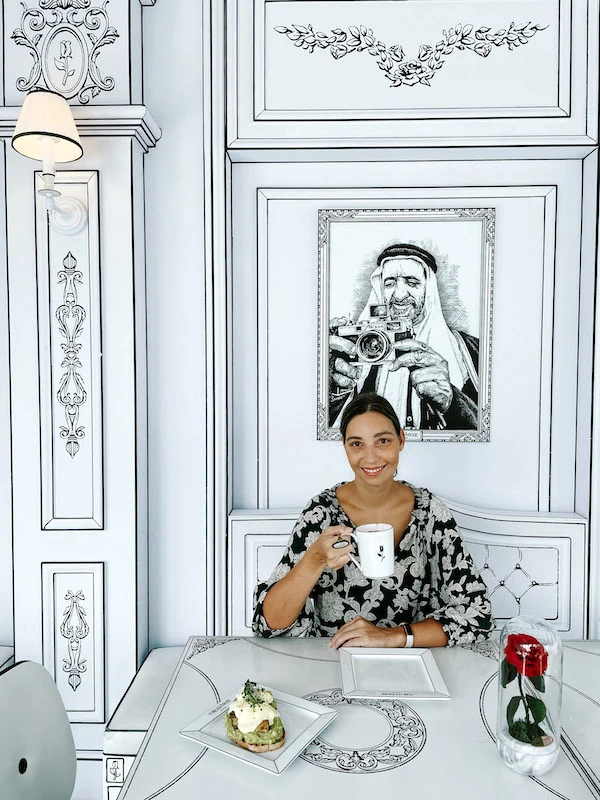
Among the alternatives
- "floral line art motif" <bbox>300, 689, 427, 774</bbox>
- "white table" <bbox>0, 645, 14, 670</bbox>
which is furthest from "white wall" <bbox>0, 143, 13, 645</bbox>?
"floral line art motif" <bbox>300, 689, 427, 774</bbox>

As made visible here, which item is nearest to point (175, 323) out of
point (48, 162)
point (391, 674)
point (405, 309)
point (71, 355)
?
point (71, 355)

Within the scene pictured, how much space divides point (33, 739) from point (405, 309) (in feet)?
5.90

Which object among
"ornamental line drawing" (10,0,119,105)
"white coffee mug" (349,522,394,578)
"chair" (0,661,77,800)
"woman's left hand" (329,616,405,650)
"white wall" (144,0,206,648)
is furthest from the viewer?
"white wall" (144,0,206,648)

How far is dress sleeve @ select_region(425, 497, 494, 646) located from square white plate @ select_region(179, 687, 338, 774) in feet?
1.62

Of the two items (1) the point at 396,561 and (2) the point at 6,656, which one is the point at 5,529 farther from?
(1) the point at 396,561

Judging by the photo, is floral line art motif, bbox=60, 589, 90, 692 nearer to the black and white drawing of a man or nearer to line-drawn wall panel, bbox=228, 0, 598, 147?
the black and white drawing of a man

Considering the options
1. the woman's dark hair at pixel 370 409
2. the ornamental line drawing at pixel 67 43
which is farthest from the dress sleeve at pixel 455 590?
the ornamental line drawing at pixel 67 43

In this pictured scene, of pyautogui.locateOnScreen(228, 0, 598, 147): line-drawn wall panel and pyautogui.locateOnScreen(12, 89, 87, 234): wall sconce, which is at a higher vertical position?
pyautogui.locateOnScreen(228, 0, 598, 147): line-drawn wall panel

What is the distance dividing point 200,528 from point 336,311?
3.30 feet

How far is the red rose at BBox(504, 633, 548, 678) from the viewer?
1000 mm

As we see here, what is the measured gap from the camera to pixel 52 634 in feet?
6.84

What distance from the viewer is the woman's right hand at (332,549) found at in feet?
4.59

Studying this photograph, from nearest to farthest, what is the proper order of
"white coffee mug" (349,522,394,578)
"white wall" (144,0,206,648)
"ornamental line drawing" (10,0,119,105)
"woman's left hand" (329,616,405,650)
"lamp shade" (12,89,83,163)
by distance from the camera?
"white coffee mug" (349,522,394,578) → "woman's left hand" (329,616,405,650) → "lamp shade" (12,89,83,163) → "ornamental line drawing" (10,0,119,105) → "white wall" (144,0,206,648)

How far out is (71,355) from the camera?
2.05 meters
